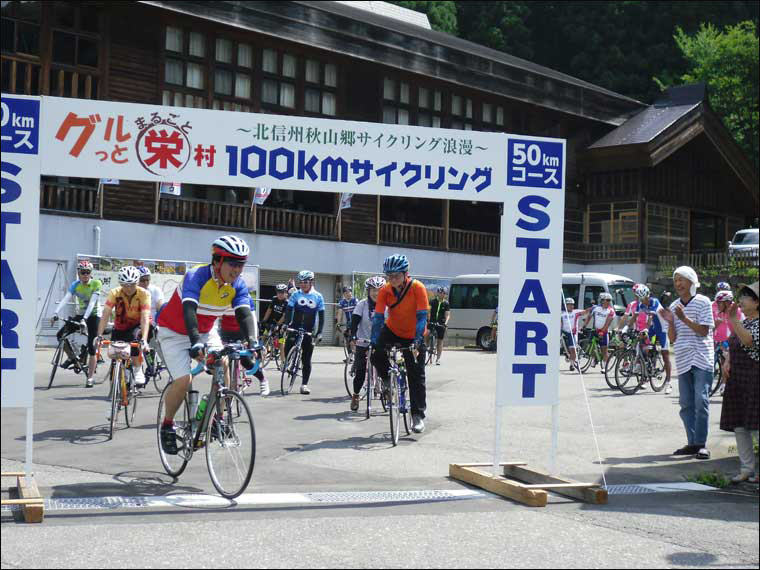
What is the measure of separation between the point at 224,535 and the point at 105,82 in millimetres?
22873

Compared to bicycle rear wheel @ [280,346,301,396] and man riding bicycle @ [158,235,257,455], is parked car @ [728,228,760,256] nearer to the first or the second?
bicycle rear wheel @ [280,346,301,396]

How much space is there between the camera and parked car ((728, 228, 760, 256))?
35125mm

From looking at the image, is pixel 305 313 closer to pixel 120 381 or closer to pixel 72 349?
pixel 72 349

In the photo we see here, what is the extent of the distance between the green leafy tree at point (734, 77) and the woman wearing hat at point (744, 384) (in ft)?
130

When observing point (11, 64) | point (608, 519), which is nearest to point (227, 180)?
point (608, 519)

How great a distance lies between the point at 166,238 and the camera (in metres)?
27.4

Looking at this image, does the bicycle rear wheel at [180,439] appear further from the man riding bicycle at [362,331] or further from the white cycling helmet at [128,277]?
Result: the man riding bicycle at [362,331]

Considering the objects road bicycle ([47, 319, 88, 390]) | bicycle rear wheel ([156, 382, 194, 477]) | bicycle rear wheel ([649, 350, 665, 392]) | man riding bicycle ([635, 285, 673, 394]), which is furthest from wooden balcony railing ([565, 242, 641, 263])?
bicycle rear wheel ([156, 382, 194, 477])

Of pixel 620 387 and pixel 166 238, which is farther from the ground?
pixel 166 238

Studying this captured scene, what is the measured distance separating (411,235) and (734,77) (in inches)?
804

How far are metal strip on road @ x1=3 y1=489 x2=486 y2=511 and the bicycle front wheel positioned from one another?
0.13 m

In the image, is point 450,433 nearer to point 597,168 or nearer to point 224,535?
point 224,535

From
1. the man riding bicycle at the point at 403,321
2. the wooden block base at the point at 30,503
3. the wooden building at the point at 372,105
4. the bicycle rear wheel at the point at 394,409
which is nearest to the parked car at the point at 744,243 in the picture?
the wooden building at the point at 372,105

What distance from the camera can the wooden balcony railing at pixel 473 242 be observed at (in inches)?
1404
